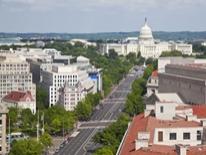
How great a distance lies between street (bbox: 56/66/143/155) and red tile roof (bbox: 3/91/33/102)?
9488mm

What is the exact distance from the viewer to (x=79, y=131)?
7638 centimetres

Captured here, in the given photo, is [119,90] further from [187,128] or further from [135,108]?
[187,128]

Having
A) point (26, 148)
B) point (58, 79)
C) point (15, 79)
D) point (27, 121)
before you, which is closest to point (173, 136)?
point (26, 148)

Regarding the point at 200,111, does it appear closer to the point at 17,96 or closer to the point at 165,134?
the point at 165,134

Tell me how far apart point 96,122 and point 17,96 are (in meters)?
14.4

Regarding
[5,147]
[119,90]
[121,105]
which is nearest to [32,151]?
[5,147]

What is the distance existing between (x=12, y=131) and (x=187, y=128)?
31120 mm

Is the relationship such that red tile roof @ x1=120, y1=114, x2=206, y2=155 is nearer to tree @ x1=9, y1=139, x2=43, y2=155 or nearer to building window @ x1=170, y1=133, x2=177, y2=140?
building window @ x1=170, y1=133, x2=177, y2=140

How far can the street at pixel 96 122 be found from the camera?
209 feet

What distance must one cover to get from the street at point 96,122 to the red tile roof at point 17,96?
949cm

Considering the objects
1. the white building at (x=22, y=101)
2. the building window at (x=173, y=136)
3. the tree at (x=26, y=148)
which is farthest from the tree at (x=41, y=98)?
the building window at (x=173, y=136)

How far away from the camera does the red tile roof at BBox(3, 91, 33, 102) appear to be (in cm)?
9103

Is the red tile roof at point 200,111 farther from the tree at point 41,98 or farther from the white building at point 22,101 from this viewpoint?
the tree at point 41,98

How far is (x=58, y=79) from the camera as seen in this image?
105 m
